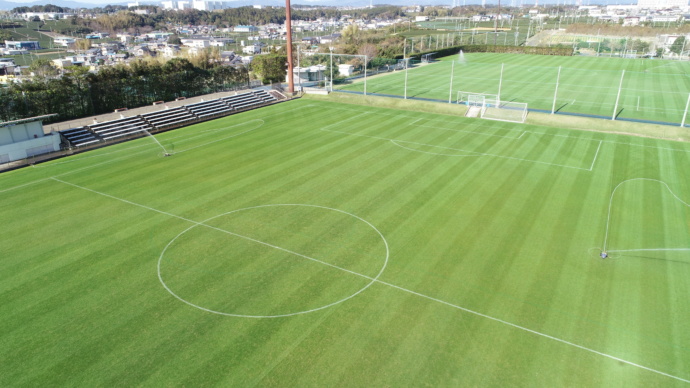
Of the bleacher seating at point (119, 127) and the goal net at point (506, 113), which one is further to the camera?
the goal net at point (506, 113)

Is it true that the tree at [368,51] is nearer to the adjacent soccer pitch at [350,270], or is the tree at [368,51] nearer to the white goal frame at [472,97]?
the white goal frame at [472,97]

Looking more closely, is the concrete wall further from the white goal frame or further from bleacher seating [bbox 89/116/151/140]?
the white goal frame

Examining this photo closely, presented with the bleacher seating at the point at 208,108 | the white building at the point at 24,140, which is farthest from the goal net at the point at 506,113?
the white building at the point at 24,140

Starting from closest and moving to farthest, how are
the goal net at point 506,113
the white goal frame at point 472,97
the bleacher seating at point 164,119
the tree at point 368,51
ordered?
the bleacher seating at point 164,119 → the goal net at point 506,113 → the white goal frame at point 472,97 → the tree at point 368,51

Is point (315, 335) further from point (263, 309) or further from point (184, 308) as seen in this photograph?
point (184, 308)

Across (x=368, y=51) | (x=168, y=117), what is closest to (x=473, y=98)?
(x=168, y=117)

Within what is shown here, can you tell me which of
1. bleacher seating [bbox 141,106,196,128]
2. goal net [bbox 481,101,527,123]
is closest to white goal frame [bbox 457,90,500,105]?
goal net [bbox 481,101,527,123]
